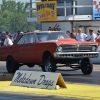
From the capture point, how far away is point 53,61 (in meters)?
23.2

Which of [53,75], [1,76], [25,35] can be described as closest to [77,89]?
[53,75]

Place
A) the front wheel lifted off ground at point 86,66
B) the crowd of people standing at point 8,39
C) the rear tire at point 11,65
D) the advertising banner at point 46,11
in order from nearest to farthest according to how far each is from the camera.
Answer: the front wheel lifted off ground at point 86,66
the rear tire at point 11,65
the crowd of people standing at point 8,39
the advertising banner at point 46,11

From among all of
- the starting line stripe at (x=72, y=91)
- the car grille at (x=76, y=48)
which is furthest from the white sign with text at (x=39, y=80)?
the car grille at (x=76, y=48)

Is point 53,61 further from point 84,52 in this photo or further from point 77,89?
point 77,89

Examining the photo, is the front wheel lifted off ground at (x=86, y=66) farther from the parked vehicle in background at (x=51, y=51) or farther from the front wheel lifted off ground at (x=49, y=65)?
the front wheel lifted off ground at (x=49, y=65)

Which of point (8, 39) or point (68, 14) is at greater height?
point (68, 14)

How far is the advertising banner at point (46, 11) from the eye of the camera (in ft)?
135

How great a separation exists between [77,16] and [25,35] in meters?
15.7

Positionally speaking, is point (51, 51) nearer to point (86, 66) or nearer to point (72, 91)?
point (86, 66)

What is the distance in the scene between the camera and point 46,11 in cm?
4162

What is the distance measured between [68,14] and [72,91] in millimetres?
25394

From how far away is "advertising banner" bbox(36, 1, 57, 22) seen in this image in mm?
41094

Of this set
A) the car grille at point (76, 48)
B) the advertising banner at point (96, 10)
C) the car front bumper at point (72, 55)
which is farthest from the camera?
the advertising banner at point (96, 10)

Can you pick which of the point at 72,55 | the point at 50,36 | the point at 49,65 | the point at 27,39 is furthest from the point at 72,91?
the point at 27,39
